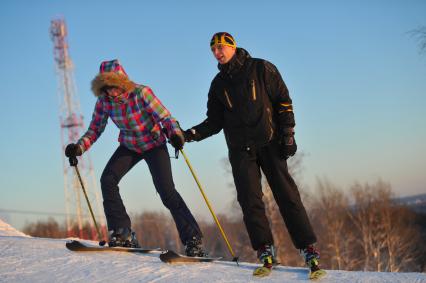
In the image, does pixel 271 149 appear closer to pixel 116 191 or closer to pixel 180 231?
pixel 180 231

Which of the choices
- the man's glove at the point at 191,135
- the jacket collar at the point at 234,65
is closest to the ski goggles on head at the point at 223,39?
the jacket collar at the point at 234,65

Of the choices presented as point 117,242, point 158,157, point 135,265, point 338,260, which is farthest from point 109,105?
point 338,260

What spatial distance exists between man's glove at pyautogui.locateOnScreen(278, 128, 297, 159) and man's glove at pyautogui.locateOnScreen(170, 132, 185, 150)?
1037 mm

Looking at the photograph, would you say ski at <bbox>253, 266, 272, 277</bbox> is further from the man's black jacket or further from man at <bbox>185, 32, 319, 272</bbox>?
the man's black jacket

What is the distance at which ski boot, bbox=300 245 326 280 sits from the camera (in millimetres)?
3723

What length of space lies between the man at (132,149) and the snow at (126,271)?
465 millimetres

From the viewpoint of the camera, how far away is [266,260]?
4059mm

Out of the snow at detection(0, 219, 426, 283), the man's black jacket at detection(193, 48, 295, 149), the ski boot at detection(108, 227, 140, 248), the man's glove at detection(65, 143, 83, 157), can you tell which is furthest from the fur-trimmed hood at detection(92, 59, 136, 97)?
the snow at detection(0, 219, 426, 283)

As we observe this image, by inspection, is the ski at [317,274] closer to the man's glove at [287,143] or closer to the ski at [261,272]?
the ski at [261,272]

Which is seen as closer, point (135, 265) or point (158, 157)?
Result: point (135, 265)

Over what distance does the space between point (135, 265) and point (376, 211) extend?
33.9 metres

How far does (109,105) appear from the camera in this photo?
521 cm

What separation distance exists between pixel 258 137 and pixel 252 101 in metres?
0.32

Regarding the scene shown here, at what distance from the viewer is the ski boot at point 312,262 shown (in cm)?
372
